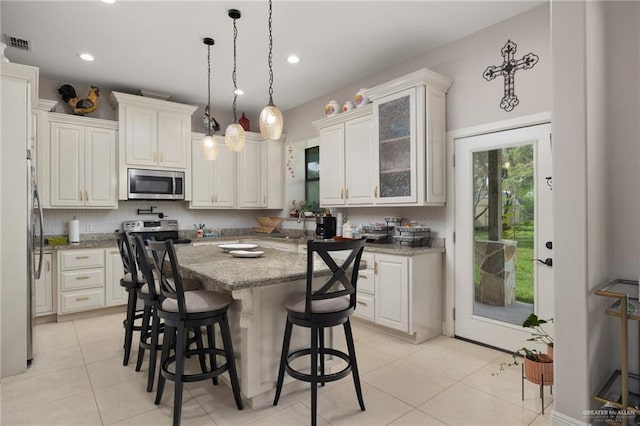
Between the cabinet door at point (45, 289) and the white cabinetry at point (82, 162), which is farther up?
the white cabinetry at point (82, 162)

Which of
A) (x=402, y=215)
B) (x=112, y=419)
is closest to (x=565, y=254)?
(x=402, y=215)

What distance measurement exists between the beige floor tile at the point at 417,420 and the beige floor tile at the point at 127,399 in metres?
1.36

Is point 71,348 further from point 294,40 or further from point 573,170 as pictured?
point 573,170

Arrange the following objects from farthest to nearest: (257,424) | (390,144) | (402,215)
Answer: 1. (402,215)
2. (390,144)
3. (257,424)

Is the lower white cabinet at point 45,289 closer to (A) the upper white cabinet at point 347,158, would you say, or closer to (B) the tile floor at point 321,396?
(B) the tile floor at point 321,396

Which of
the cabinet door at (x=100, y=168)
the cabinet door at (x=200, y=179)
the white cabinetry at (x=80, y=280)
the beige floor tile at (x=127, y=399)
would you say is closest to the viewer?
the beige floor tile at (x=127, y=399)

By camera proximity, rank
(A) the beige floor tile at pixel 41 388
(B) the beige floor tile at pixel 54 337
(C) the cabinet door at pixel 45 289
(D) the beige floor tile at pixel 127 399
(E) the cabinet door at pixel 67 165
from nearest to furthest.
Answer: (D) the beige floor tile at pixel 127 399, (A) the beige floor tile at pixel 41 388, (B) the beige floor tile at pixel 54 337, (C) the cabinet door at pixel 45 289, (E) the cabinet door at pixel 67 165

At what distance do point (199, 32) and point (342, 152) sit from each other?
200cm

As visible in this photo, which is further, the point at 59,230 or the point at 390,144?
the point at 59,230

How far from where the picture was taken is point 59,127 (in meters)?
4.11

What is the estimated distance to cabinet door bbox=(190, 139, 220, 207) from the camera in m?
5.10

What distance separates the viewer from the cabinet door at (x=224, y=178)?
5.32 m

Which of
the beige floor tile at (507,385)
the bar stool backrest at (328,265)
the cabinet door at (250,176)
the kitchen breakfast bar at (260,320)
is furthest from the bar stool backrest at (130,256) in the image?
the cabinet door at (250,176)

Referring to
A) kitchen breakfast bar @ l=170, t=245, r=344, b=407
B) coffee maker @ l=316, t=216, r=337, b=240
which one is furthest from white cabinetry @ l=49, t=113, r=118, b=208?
kitchen breakfast bar @ l=170, t=245, r=344, b=407
